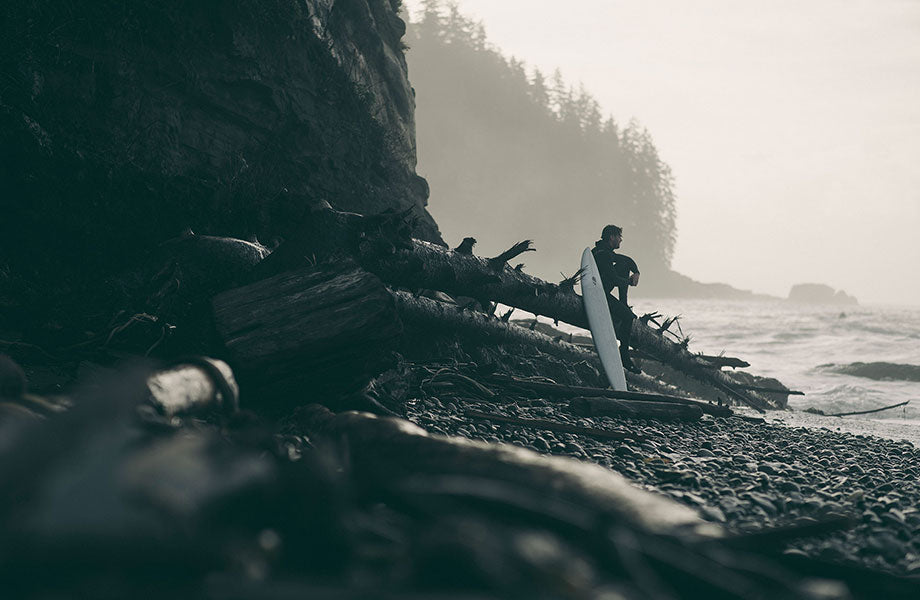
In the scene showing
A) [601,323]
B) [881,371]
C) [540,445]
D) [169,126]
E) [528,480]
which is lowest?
[540,445]

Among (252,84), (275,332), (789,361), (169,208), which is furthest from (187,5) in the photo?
(789,361)

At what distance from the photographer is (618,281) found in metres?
10.0

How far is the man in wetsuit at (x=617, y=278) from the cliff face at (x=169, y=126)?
477 cm

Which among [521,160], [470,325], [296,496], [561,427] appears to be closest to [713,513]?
[561,427]

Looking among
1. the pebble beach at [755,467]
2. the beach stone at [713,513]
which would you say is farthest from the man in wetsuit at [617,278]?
the beach stone at [713,513]

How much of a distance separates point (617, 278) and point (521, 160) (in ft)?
301

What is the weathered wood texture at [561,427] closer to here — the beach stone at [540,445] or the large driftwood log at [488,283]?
the beach stone at [540,445]

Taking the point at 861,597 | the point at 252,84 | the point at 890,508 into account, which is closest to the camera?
the point at 861,597

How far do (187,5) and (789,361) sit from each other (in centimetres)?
2811

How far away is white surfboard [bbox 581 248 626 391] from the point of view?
944 centimetres

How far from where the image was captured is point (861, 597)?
2.26 m

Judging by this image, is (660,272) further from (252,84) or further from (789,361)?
(252,84)

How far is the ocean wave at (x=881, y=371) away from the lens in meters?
20.7

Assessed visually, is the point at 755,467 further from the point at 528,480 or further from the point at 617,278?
the point at 617,278
